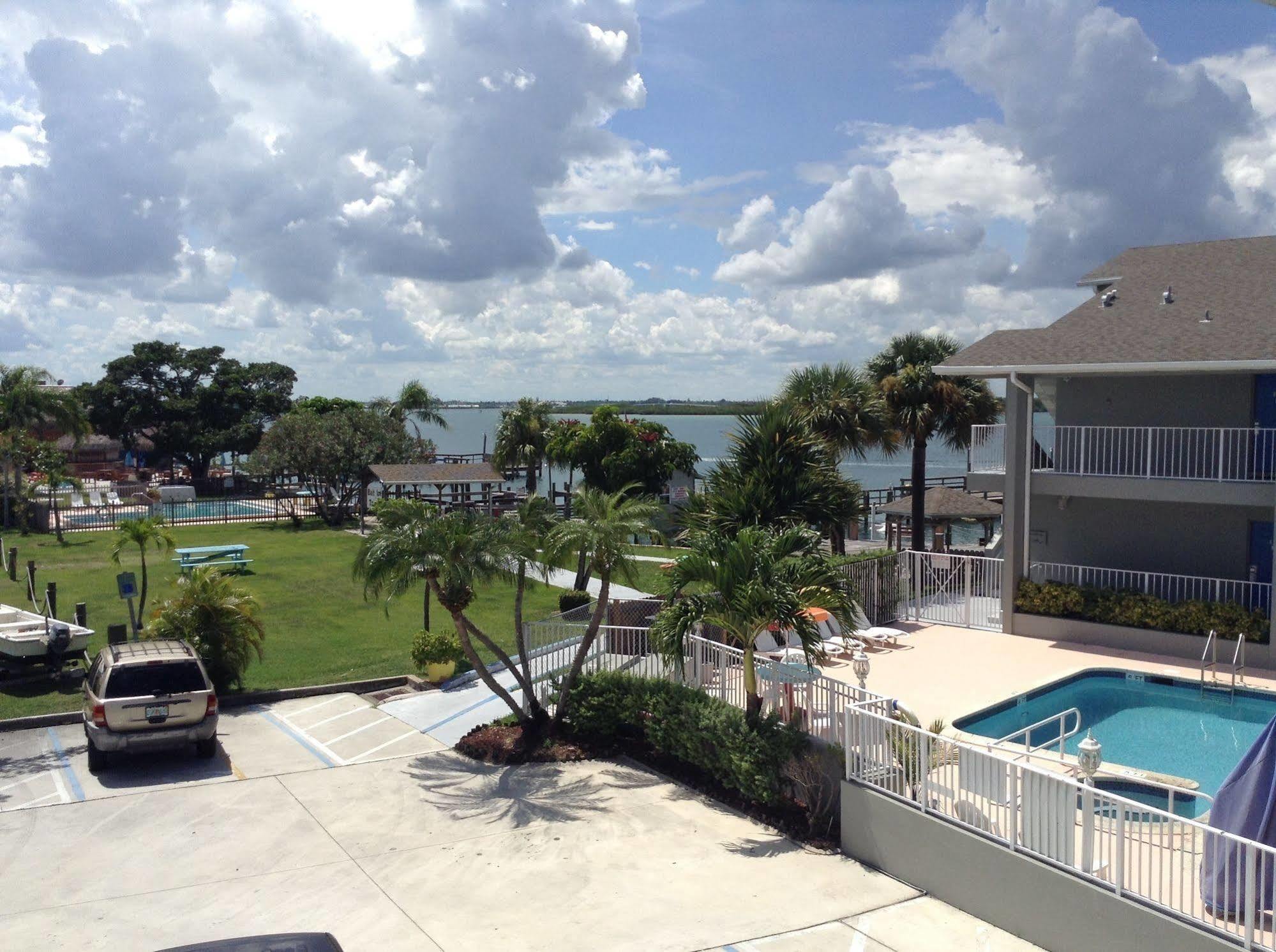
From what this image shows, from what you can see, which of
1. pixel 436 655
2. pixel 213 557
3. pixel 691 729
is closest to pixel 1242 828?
pixel 691 729

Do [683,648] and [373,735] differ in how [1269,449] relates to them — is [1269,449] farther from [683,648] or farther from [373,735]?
[373,735]

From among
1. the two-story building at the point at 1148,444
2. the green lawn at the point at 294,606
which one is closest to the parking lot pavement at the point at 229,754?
the green lawn at the point at 294,606

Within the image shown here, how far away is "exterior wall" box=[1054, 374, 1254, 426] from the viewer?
65.0 feet

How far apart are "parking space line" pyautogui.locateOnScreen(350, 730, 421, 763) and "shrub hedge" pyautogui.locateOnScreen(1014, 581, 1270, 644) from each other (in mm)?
12198

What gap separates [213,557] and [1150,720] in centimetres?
2616

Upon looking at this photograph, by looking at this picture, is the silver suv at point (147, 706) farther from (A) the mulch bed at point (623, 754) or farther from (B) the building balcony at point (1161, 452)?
(B) the building balcony at point (1161, 452)

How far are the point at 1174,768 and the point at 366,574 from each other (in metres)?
10.8

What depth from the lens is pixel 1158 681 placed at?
56.2 feet

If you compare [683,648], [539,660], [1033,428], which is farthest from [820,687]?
[1033,428]

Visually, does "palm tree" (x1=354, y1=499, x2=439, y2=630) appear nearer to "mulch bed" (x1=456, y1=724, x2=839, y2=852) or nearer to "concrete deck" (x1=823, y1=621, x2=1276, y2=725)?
"mulch bed" (x1=456, y1=724, x2=839, y2=852)

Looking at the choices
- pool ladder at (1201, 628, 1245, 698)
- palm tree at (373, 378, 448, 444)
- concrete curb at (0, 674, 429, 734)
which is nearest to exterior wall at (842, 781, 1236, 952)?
pool ladder at (1201, 628, 1245, 698)

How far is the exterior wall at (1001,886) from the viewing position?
784 centimetres

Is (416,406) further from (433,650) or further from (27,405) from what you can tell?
(433,650)

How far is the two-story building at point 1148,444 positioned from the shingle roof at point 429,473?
25.7m
